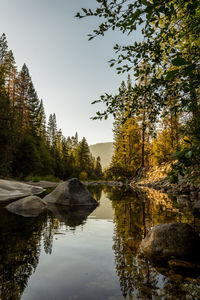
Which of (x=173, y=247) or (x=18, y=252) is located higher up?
(x=173, y=247)

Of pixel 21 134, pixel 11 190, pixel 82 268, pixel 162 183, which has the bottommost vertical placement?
pixel 82 268

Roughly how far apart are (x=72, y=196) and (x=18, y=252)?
595 centimetres

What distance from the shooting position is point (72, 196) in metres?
9.18

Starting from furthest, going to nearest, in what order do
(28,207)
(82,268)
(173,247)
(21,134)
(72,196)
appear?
(21,134), (72,196), (28,207), (173,247), (82,268)

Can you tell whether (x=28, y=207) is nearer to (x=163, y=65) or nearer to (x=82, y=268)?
(x=82, y=268)

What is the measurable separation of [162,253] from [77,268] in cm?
138

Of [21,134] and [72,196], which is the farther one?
[21,134]

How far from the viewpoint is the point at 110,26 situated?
2.46 metres

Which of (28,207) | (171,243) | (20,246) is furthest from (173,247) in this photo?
(28,207)

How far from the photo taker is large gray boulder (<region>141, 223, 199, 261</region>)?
3.11 meters

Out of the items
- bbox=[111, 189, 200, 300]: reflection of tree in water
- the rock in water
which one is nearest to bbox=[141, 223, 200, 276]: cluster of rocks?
bbox=[111, 189, 200, 300]: reflection of tree in water

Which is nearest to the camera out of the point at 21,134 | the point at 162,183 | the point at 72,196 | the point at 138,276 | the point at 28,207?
the point at 138,276

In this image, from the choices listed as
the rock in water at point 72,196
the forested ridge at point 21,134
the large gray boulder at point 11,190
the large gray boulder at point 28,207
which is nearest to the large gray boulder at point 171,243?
the large gray boulder at point 28,207

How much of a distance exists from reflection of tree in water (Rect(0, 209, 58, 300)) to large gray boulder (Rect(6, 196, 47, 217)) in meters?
1.16
